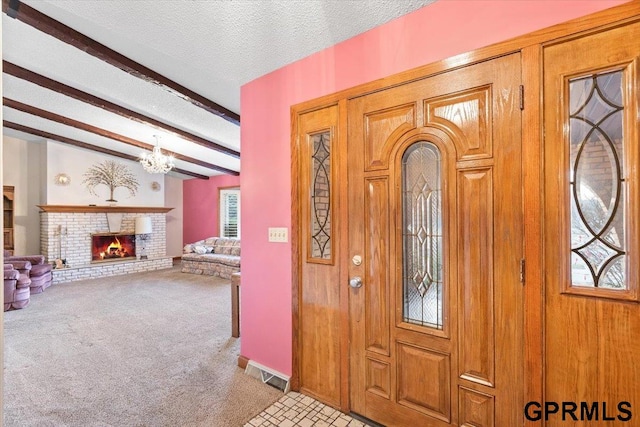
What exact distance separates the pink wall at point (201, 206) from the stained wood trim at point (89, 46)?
197 inches

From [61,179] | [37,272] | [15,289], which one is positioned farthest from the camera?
[61,179]

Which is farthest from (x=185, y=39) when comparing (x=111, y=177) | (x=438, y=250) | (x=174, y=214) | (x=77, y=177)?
(x=174, y=214)

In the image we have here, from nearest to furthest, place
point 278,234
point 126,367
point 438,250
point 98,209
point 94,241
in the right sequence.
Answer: point 438,250
point 278,234
point 126,367
point 98,209
point 94,241

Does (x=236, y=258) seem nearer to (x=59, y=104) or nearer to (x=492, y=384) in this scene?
(x=59, y=104)

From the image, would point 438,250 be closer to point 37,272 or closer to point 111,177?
point 37,272

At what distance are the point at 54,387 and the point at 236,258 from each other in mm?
4203

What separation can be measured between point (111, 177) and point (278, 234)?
6.85 metres

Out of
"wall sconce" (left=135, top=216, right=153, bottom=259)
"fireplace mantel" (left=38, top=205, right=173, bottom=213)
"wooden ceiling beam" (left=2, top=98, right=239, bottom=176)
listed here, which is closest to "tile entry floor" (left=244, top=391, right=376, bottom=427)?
"wooden ceiling beam" (left=2, top=98, right=239, bottom=176)

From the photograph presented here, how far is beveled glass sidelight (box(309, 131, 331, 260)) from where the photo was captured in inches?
84.5

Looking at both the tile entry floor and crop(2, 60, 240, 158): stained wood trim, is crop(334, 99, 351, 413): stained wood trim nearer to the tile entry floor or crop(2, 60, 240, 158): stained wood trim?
the tile entry floor

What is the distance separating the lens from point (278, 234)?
238 cm

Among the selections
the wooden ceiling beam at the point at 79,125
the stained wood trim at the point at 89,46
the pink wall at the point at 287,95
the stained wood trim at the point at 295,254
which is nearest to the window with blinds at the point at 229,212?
the wooden ceiling beam at the point at 79,125

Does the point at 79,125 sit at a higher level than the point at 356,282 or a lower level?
higher

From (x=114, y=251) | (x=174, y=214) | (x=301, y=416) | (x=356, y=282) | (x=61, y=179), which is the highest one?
(x=61, y=179)
